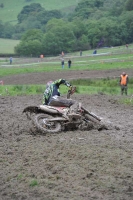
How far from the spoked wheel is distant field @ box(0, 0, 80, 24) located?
143711mm

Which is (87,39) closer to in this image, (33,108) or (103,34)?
(103,34)

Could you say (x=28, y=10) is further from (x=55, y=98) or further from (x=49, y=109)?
(x=49, y=109)

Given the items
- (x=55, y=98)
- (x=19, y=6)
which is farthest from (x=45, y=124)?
(x=19, y=6)

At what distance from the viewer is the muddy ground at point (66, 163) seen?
9500 millimetres

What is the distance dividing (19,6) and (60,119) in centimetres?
15450

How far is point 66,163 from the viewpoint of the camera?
11.7 meters

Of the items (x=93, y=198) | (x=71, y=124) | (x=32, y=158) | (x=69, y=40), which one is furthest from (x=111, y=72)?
(x=69, y=40)

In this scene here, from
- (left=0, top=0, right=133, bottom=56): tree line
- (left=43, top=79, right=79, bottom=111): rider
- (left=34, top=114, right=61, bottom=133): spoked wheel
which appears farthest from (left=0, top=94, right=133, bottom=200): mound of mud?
(left=0, top=0, right=133, bottom=56): tree line

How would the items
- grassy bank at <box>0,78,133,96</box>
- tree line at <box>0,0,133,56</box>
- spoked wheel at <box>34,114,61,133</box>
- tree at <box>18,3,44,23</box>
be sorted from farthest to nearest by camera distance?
tree at <box>18,3,44,23</box> → tree line at <box>0,0,133,56</box> → grassy bank at <box>0,78,133,96</box> → spoked wheel at <box>34,114,61,133</box>

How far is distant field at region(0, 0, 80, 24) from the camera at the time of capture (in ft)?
529

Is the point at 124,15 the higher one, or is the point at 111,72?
the point at 124,15

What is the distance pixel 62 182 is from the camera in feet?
33.2

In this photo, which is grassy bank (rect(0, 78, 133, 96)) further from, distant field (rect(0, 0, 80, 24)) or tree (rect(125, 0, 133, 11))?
distant field (rect(0, 0, 80, 24))

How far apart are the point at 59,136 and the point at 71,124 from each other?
1.06m
